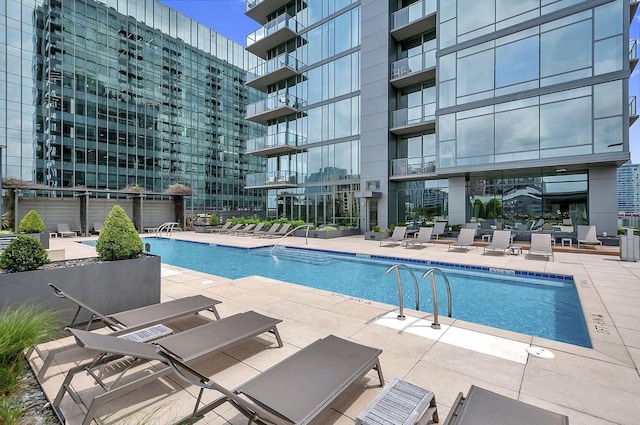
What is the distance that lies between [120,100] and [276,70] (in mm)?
18487

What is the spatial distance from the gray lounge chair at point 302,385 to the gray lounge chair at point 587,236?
1317 cm

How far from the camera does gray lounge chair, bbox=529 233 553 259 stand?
33.6 ft

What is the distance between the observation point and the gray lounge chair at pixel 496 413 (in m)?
1.95

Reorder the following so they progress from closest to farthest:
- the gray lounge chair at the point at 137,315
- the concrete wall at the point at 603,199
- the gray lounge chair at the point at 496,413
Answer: the gray lounge chair at the point at 496,413 < the gray lounge chair at the point at 137,315 < the concrete wall at the point at 603,199

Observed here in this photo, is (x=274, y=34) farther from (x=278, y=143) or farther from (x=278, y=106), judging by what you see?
(x=278, y=143)

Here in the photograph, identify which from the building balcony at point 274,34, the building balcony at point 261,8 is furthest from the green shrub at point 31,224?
the building balcony at point 261,8

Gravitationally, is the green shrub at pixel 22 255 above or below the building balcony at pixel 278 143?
below

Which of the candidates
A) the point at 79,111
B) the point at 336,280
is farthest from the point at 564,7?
the point at 79,111

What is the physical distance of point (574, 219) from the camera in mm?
13508

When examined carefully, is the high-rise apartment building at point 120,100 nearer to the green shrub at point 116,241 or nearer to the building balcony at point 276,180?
the building balcony at point 276,180

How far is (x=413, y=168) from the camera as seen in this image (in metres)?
17.6

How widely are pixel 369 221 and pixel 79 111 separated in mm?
27766

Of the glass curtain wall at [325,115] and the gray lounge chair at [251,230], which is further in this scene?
the glass curtain wall at [325,115]

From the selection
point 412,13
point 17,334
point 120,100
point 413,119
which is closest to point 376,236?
point 413,119
